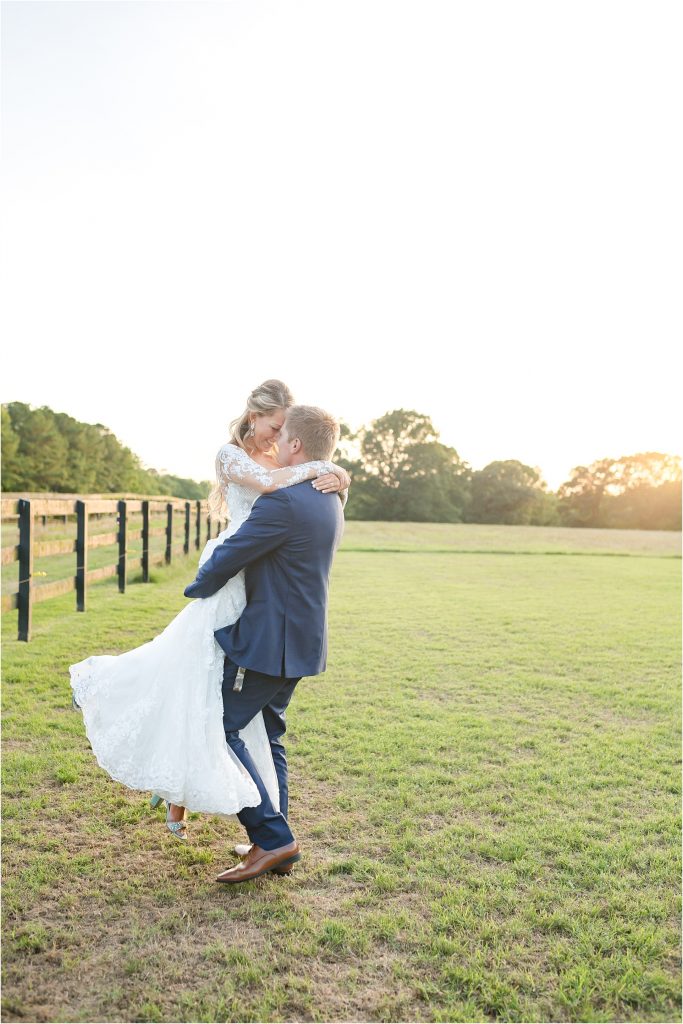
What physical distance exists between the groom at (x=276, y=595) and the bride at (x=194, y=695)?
7 centimetres

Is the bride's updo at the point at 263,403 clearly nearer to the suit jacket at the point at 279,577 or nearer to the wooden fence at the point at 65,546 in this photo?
the suit jacket at the point at 279,577

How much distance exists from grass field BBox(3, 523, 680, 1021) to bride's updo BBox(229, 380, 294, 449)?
6.05 feet

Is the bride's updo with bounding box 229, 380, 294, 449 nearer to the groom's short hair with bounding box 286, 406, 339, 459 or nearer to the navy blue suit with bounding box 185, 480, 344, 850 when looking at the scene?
the groom's short hair with bounding box 286, 406, 339, 459

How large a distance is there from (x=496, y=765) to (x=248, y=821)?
6.49 feet

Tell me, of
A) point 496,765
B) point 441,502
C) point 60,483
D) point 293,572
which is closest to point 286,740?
point 496,765

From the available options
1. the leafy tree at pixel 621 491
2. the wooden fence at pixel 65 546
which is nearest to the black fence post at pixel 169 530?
the wooden fence at pixel 65 546

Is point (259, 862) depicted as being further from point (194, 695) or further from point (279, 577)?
point (279, 577)

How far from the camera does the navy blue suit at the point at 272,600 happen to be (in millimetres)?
2900

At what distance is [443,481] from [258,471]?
56375 millimetres

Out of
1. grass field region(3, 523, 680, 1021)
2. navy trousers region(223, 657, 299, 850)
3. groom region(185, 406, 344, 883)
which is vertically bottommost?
grass field region(3, 523, 680, 1021)

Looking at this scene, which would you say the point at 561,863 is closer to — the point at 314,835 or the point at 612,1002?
the point at 612,1002

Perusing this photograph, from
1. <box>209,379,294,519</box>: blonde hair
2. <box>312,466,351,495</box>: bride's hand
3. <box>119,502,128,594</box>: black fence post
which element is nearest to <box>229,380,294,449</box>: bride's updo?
<box>209,379,294,519</box>: blonde hair

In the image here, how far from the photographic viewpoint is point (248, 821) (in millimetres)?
3031

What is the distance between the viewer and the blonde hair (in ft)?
10.4
